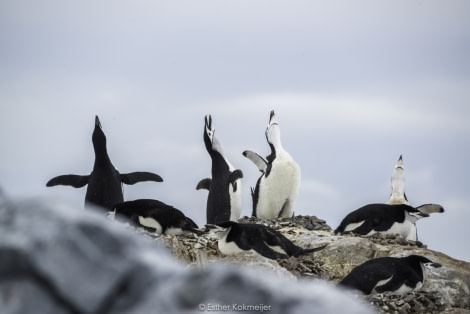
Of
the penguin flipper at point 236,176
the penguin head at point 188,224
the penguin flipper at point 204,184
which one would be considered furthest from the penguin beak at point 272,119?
the penguin head at point 188,224

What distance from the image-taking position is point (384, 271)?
975 centimetres

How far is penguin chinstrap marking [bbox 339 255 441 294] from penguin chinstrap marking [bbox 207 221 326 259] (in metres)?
1.28

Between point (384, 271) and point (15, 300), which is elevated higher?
point (15, 300)

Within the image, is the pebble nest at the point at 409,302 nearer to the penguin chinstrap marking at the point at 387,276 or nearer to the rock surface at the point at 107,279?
the penguin chinstrap marking at the point at 387,276

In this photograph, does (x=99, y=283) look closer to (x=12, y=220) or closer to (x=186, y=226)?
(x=12, y=220)

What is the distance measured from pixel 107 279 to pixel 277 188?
644 inches

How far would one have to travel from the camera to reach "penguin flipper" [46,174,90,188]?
59.0 feet

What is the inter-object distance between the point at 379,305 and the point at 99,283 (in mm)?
Answer: 8253

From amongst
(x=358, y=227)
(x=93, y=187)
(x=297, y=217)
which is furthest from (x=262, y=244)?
(x=93, y=187)

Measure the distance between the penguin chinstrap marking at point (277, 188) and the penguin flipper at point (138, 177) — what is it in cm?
214

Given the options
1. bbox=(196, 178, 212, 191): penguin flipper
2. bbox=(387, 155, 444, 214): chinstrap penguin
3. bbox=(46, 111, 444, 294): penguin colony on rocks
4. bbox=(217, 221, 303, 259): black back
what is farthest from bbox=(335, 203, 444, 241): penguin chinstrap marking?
bbox=(196, 178, 212, 191): penguin flipper

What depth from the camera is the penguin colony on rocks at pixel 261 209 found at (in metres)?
10.1

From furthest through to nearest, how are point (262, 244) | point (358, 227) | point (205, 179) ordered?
1. point (205, 179)
2. point (358, 227)
3. point (262, 244)

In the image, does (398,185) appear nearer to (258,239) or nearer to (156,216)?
(156,216)
